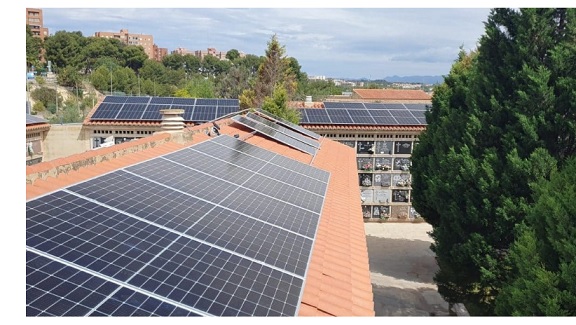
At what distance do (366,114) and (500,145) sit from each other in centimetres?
1763

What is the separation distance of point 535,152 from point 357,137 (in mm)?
17676

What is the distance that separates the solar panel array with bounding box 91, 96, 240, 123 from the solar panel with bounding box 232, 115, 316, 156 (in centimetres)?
1175

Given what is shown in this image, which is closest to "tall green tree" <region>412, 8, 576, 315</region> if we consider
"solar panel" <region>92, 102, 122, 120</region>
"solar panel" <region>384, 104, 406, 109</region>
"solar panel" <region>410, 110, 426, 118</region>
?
"solar panel" <region>410, 110, 426, 118</region>

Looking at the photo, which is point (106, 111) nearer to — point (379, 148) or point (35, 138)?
point (35, 138)

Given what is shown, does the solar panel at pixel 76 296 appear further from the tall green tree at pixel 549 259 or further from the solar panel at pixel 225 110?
the solar panel at pixel 225 110

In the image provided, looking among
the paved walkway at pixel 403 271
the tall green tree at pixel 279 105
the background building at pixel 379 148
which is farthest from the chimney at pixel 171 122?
the background building at pixel 379 148

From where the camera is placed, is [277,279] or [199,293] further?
Answer: [277,279]

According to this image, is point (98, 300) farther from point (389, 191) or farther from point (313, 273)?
point (389, 191)

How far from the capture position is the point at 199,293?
5.29 meters

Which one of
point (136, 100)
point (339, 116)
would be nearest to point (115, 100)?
point (136, 100)

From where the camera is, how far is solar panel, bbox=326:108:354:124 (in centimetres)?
3081

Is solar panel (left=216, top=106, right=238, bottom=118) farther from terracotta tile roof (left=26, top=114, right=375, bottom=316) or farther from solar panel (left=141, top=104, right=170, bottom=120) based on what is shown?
terracotta tile roof (left=26, top=114, right=375, bottom=316)

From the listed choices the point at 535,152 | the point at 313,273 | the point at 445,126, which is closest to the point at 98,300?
the point at 313,273

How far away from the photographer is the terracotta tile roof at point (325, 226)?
6.47 m
